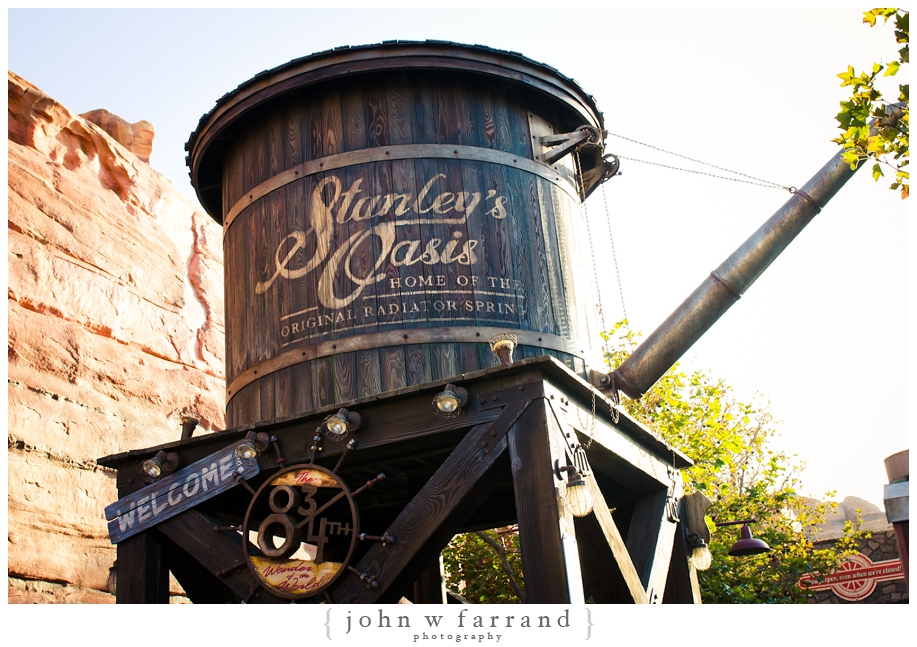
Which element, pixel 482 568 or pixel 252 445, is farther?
pixel 482 568

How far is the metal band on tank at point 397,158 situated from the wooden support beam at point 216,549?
8.02 feet

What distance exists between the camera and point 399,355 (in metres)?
6.35

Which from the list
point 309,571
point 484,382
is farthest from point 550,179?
point 309,571

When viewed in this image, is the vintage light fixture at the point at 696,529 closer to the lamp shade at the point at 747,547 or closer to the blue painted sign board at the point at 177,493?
the lamp shade at the point at 747,547

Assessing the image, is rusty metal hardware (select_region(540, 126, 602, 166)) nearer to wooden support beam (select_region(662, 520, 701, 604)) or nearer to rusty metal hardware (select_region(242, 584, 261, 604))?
wooden support beam (select_region(662, 520, 701, 604))

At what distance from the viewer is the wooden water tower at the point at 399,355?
5.70m

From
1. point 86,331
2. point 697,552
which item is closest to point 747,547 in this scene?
point 697,552

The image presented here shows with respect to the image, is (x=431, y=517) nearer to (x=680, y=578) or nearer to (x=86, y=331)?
(x=680, y=578)

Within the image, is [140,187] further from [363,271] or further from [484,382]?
[484,382]

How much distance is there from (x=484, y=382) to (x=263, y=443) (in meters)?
1.59

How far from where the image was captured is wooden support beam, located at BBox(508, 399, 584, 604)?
5.14 meters

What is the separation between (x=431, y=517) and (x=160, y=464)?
216cm

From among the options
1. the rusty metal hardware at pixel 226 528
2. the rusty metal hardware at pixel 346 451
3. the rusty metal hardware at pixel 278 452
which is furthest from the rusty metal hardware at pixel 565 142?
the rusty metal hardware at pixel 226 528

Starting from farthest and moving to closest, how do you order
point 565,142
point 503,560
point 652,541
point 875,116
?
point 503,560 < point 565,142 < point 652,541 < point 875,116
